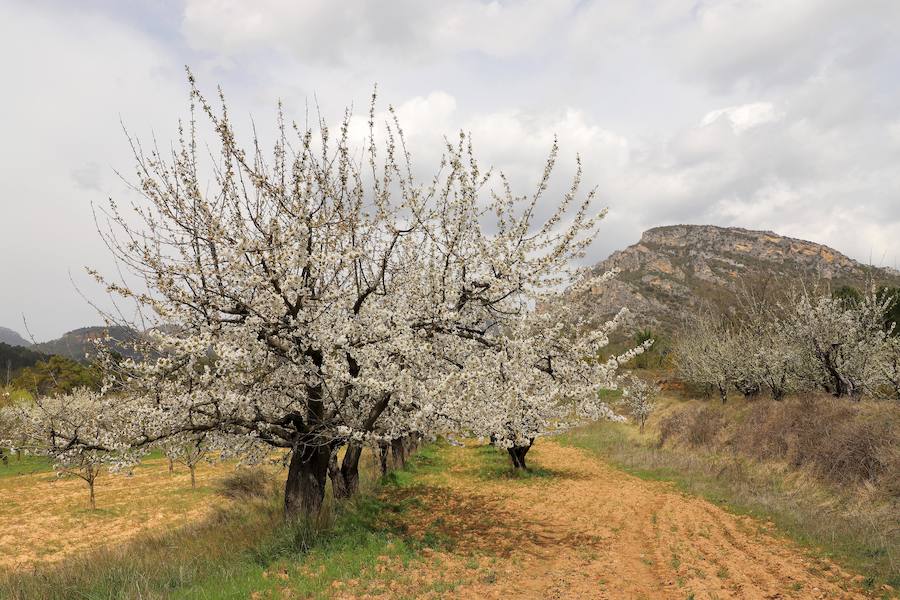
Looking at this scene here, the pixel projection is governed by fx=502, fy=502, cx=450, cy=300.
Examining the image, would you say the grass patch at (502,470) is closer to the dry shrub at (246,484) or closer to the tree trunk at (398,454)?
the tree trunk at (398,454)

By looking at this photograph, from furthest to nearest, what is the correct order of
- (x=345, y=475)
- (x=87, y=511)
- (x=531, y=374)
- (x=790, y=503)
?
(x=87, y=511)
(x=790, y=503)
(x=345, y=475)
(x=531, y=374)

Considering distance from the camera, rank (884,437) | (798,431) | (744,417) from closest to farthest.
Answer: (884,437) → (798,431) → (744,417)

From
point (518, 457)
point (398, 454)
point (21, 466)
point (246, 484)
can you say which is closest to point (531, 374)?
point (518, 457)

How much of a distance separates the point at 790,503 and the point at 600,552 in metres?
9.09

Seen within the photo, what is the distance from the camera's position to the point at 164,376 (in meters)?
11.0

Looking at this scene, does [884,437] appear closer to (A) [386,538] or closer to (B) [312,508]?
(A) [386,538]

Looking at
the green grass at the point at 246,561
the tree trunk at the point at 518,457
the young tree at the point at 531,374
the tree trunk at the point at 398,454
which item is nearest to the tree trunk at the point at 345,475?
the green grass at the point at 246,561

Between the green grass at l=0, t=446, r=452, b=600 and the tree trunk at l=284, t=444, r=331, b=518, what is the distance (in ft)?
1.54

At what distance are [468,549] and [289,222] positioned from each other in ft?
29.7

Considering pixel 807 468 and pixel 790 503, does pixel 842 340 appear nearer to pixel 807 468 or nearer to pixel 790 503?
pixel 807 468

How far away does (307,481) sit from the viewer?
13023mm

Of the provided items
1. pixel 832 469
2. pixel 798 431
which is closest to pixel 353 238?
pixel 832 469

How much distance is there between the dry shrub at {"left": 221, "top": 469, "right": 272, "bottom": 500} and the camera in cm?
2323

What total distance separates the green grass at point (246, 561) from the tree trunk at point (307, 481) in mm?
469
